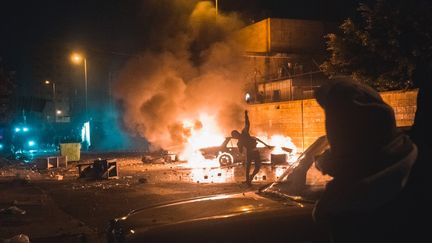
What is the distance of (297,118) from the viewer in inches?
783

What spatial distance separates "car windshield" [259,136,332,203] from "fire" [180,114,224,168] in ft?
56.4

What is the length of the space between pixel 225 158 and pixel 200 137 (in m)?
6.96

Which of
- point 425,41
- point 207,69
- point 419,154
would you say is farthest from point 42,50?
point 419,154

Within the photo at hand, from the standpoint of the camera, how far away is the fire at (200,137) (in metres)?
22.6

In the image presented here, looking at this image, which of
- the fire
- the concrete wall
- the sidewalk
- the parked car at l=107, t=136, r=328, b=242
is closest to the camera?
the parked car at l=107, t=136, r=328, b=242

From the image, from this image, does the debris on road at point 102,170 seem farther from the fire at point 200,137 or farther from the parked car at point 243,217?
the parked car at point 243,217

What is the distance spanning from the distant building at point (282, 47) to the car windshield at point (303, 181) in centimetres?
2592

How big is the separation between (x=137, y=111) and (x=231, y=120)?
770 cm

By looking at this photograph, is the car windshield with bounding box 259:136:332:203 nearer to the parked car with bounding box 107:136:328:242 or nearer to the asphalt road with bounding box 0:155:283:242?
the parked car with bounding box 107:136:328:242

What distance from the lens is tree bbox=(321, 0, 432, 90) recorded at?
15.6m

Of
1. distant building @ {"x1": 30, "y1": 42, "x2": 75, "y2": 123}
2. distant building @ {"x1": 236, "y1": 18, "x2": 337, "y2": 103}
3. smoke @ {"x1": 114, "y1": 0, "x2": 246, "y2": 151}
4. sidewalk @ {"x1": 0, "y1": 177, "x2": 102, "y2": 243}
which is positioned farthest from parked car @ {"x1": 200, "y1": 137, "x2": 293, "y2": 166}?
distant building @ {"x1": 30, "y1": 42, "x2": 75, "y2": 123}

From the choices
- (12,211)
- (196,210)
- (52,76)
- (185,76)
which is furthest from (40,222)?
(52,76)

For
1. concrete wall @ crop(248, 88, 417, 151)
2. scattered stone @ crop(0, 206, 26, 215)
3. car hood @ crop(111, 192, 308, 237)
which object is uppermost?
concrete wall @ crop(248, 88, 417, 151)

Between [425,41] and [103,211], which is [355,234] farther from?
[425,41]
